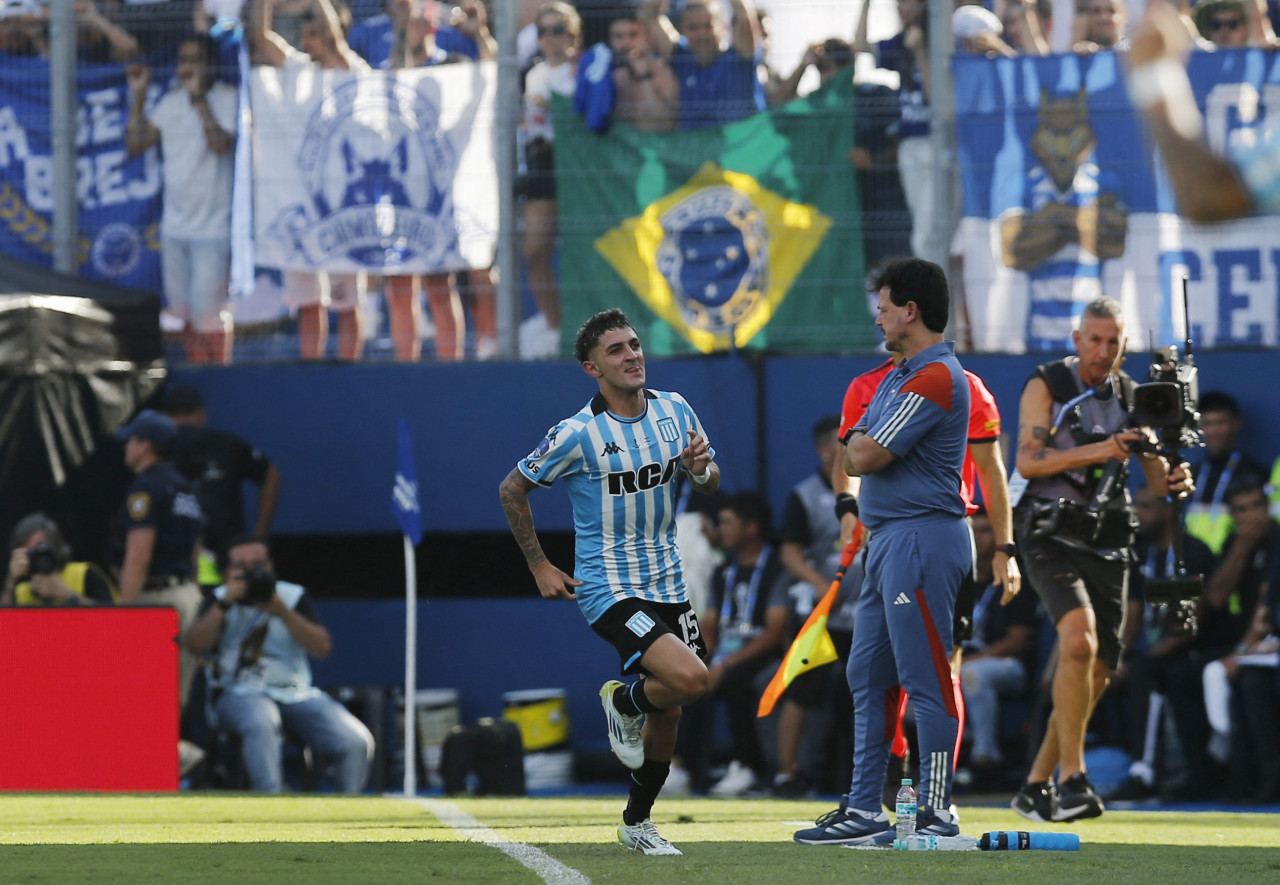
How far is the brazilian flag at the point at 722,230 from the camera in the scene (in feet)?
45.5

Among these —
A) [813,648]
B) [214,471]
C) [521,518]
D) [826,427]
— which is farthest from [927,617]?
[214,471]

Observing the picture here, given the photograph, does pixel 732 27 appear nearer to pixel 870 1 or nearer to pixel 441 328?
pixel 870 1

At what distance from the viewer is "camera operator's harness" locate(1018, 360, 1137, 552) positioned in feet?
30.9

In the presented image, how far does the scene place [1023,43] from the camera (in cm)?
1355

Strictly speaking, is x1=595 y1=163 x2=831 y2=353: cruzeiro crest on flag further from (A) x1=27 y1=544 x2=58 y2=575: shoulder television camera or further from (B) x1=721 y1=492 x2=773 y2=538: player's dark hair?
(A) x1=27 y1=544 x2=58 y2=575: shoulder television camera

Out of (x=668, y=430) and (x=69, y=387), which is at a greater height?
(x=69, y=387)

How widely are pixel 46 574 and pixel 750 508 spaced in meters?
4.65

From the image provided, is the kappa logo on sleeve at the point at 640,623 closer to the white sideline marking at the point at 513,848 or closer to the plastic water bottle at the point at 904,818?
the white sideline marking at the point at 513,848

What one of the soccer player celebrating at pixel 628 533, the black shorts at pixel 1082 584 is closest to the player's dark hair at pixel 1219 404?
the black shorts at pixel 1082 584

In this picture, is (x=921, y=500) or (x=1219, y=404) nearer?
(x=921, y=500)

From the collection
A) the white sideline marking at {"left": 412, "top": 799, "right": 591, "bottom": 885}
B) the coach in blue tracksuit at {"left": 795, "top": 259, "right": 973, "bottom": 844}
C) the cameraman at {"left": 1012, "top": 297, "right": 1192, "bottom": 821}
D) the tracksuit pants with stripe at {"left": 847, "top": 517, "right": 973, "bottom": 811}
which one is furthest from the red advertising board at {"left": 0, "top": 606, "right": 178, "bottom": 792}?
the tracksuit pants with stripe at {"left": 847, "top": 517, "right": 973, "bottom": 811}

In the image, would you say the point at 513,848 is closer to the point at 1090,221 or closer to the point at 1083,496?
the point at 1083,496

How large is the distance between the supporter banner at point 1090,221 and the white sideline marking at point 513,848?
5543 millimetres

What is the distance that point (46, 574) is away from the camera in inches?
495
